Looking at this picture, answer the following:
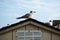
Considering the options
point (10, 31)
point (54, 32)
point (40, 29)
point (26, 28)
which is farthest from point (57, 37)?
point (10, 31)

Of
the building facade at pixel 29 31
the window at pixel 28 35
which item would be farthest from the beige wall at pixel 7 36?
the window at pixel 28 35

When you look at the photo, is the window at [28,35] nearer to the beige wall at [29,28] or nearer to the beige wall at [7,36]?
the beige wall at [29,28]

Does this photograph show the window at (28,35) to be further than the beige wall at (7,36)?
No

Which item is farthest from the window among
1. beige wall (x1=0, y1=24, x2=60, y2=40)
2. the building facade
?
beige wall (x1=0, y1=24, x2=60, y2=40)

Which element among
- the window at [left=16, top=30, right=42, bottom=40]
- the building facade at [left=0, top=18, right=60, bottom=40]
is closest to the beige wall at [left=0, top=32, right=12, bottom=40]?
the building facade at [left=0, top=18, right=60, bottom=40]

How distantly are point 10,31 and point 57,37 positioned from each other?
2778 mm

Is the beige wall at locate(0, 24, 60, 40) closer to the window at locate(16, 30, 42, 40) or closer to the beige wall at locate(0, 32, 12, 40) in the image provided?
the beige wall at locate(0, 32, 12, 40)

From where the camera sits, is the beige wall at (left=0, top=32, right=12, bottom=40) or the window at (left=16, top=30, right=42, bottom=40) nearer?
the window at (left=16, top=30, right=42, bottom=40)

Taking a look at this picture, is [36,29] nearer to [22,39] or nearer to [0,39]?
[22,39]

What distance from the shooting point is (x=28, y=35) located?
38.7 feet

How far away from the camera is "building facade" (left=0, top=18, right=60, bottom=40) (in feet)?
38.6

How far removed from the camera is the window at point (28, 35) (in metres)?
11.8

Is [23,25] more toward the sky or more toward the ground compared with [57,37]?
more toward the sky

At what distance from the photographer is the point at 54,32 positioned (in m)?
11.9
